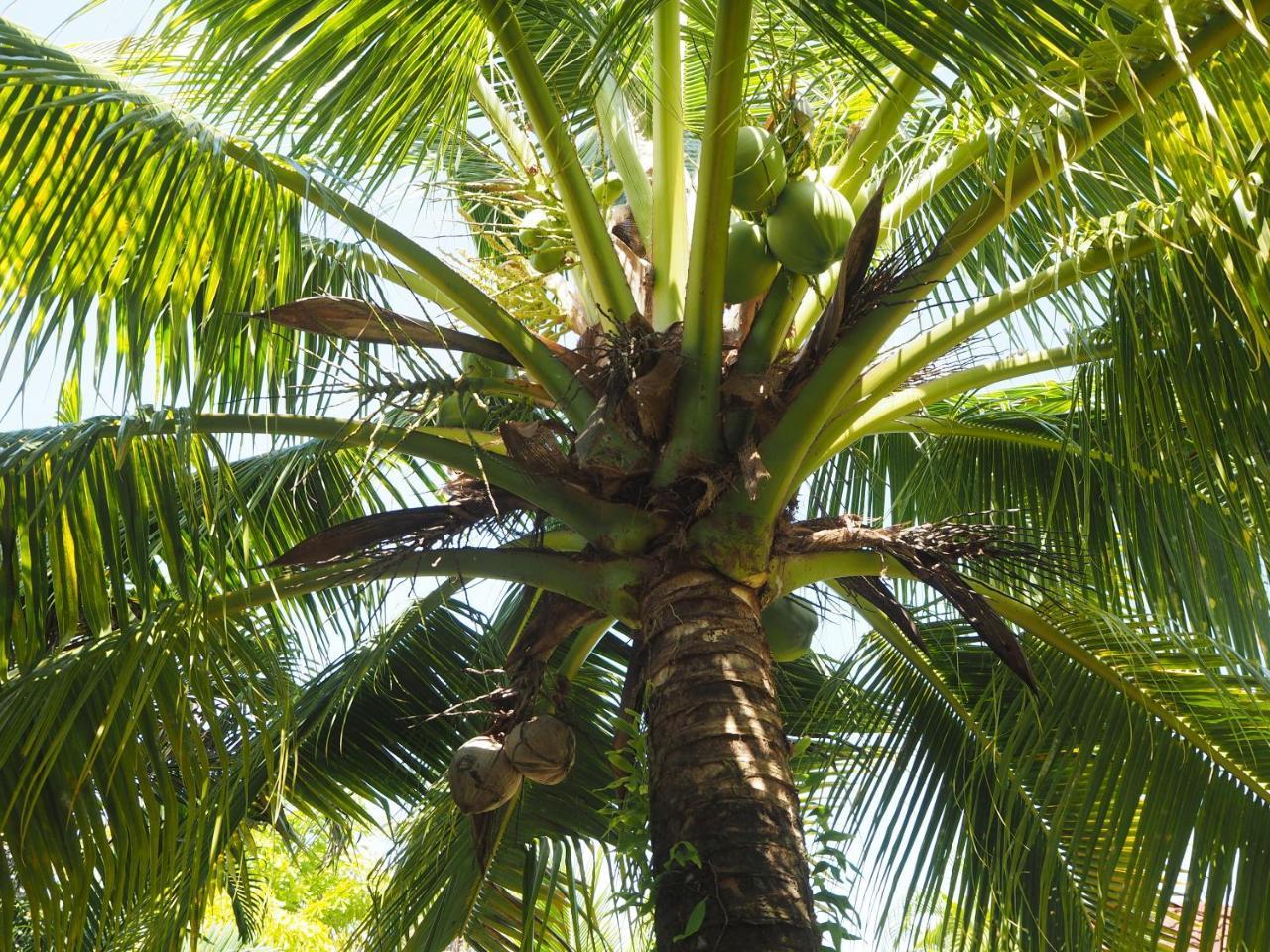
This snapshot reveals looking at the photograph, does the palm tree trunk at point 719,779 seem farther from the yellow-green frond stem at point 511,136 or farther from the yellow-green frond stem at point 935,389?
the yellow-green frond stem at point 511,136

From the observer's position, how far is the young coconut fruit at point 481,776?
317cm

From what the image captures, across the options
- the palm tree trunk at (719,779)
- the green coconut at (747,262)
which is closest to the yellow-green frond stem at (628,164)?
the green coconut at (747,262)

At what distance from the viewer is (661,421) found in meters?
3.04

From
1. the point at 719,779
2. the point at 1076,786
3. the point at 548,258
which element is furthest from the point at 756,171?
the point at 1076,786

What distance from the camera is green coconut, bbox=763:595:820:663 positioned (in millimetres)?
3480

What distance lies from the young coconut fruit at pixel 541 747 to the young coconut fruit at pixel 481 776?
32mm

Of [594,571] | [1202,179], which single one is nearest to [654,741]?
[594,571]

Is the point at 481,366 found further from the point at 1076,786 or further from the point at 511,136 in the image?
the point at 1076,786

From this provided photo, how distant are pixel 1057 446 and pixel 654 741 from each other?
6.13 feet

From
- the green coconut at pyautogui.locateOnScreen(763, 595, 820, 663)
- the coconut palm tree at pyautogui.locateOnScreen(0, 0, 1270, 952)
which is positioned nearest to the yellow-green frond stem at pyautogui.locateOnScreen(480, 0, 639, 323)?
the coconut palm tree at pyautogui.locateOnScreen(0, 0, 1270, 952)

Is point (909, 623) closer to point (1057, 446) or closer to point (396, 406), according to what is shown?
point (1057, 446)

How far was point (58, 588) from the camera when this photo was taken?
10.6 ft

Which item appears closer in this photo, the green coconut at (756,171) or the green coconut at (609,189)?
the green coconut at (756,171)

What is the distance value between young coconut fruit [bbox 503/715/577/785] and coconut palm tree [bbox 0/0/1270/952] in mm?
12
